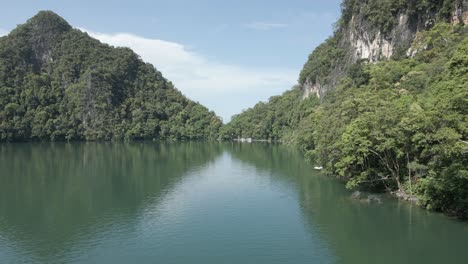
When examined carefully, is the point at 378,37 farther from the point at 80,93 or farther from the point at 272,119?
the point at 80,93

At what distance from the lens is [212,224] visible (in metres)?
31.7

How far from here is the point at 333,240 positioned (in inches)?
1093

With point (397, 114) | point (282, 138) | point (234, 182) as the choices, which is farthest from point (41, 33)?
point (397, 114)

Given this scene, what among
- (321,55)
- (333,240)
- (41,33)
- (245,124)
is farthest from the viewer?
Answer: (41,33)

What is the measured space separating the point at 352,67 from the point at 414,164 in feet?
157

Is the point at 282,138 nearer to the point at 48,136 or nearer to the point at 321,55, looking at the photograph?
the point at 321,55

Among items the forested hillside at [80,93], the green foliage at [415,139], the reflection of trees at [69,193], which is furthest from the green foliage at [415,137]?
the forested hillside at [80,93]

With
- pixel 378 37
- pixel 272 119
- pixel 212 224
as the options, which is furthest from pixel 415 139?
pixel 272 119

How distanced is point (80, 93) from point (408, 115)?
14229cm

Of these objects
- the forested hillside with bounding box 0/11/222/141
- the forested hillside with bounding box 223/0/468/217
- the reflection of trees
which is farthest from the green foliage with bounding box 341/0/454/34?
the forested hillside with bounding box 0/11/222/141

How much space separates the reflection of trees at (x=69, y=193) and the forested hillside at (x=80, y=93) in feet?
237

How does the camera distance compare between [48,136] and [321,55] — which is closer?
[321,55]

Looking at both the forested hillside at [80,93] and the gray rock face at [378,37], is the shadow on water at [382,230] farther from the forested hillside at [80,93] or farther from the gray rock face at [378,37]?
the forested hillside at [80,93]

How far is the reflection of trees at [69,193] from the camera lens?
30.5 meters
